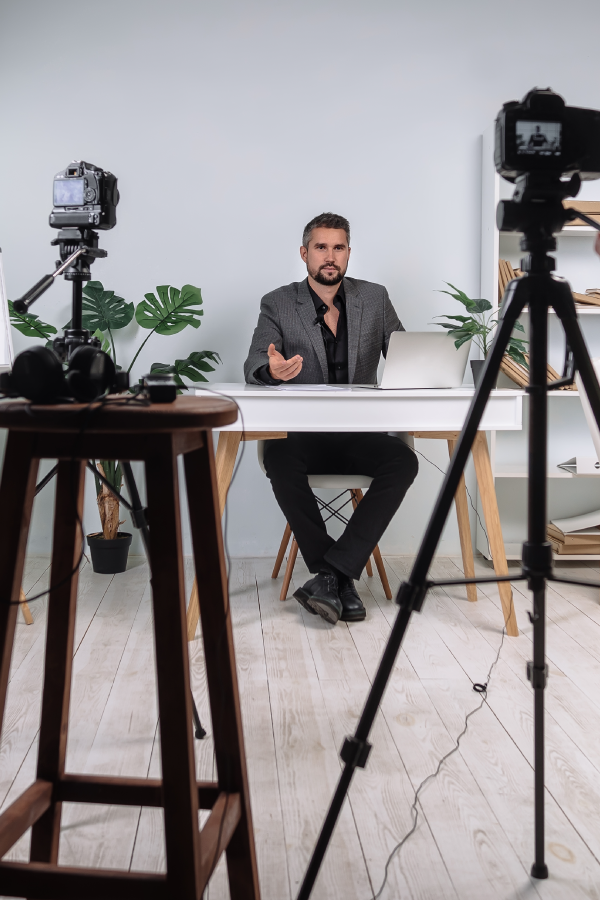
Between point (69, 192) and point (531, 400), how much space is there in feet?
3.28

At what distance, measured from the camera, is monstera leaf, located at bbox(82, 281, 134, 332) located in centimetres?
313

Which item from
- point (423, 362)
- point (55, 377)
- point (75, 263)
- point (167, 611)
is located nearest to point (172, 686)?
point (167, 611)

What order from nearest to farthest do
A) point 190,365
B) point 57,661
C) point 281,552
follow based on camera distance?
1. point 57,661
2. point 281,552
3. point 190,365

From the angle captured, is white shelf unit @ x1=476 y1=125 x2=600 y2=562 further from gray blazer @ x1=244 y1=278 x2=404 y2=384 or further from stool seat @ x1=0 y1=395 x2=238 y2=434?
stool seat @ x1=0 y1=395 x2=238 y2=434

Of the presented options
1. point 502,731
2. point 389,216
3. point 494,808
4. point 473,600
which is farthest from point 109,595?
point 389,216

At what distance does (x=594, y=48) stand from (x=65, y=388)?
11.1 feet

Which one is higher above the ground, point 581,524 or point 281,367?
point 281,367

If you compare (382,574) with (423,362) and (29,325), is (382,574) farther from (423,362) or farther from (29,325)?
(29,325)

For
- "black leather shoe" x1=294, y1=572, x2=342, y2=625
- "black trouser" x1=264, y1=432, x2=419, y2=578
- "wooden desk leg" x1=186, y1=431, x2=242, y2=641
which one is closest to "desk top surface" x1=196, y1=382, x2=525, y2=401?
"wooden desk leg" x1=186, y1=431, x2=242, y2=641

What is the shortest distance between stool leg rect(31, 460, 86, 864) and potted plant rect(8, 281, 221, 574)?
78.4 inches

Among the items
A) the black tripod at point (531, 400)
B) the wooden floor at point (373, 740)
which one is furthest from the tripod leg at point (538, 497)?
the wooden floor at point (373, 740)

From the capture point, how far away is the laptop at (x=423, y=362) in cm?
227

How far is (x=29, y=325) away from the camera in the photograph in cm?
304

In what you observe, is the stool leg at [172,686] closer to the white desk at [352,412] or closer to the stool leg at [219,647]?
the stool leg at [219,647]
